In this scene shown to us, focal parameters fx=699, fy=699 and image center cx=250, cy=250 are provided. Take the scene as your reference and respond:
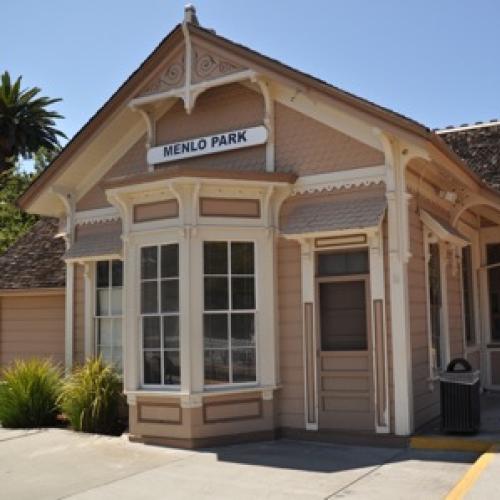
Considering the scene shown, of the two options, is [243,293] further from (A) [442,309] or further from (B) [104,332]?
(B) [104,332]

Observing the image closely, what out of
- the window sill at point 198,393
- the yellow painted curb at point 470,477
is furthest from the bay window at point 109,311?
the yellow painted curb at point 470,477

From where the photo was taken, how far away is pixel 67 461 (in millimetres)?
9273

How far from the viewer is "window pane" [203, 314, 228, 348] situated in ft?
32.5

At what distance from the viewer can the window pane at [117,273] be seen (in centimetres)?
1234

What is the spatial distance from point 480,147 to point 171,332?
8913 millimetres

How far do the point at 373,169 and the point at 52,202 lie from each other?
6735 mm

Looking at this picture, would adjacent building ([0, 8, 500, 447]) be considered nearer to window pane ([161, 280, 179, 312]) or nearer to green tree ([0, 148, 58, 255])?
window pane ([161, 280, 179, 312])

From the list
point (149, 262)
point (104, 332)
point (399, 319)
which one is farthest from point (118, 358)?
point (399, 319)

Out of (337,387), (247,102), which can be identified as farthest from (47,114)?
(337,387)

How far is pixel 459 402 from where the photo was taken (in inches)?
363

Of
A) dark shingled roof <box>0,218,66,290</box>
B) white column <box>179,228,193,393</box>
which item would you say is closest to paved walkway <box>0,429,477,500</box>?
white column <box>179,228,193,393</box>

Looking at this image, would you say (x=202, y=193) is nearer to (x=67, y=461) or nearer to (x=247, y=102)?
(x=247, y=102)

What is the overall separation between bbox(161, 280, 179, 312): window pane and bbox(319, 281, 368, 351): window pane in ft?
6.85

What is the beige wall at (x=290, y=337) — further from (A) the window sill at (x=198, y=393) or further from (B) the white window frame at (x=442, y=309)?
(B) the white window frame at (x=442, y=309)
